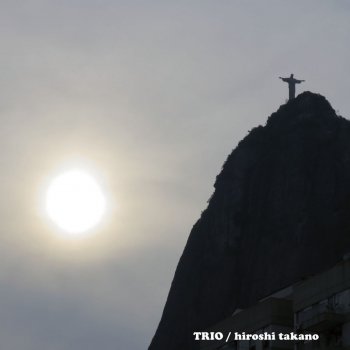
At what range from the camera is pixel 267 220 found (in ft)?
589

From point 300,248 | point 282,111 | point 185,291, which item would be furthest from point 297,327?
point 282,111

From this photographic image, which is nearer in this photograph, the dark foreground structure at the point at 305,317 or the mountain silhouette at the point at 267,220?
the dark foreground structure at the point at 305,317

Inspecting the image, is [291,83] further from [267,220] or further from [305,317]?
[305,317]

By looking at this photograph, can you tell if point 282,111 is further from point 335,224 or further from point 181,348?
point 181,348

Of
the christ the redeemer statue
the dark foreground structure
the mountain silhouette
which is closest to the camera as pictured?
the dark foreground structure

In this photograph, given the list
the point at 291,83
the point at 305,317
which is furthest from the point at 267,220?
the point at 305,317

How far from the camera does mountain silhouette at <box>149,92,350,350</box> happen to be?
169500mm

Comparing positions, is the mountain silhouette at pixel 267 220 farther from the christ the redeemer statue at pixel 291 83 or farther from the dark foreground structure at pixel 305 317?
the dark foreground structure at pixel 305 317

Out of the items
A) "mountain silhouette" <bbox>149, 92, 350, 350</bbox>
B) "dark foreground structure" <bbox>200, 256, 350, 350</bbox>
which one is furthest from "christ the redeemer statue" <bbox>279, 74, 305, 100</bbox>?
"dark foreground structure" <bbox>200, 256, 350, 350</bbox>

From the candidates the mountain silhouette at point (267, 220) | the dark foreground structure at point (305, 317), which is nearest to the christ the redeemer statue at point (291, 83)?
the mountain silhouette at point (267, 220)

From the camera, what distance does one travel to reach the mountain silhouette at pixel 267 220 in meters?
170

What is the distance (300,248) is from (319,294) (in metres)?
96.3

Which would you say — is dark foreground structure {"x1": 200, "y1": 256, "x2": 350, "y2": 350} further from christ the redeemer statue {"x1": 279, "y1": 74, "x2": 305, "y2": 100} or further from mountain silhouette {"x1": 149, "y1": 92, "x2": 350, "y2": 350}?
christ the redeemer statue {"x1": 279, "y1": 74, "x2": 305, "y2": 100}

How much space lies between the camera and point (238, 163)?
189875mm
